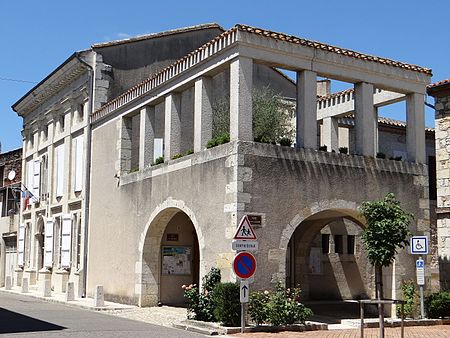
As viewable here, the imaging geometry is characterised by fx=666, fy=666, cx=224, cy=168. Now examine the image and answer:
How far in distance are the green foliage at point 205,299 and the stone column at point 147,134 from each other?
5.20 m

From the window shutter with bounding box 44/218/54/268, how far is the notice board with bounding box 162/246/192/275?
8060 mm

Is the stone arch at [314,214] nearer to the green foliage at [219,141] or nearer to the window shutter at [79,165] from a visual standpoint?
the green foliage at [219,141]

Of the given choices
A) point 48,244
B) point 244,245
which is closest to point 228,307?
point 244,245

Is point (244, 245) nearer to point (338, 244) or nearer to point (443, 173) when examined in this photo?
point (443, 173)

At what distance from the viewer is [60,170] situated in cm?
2578

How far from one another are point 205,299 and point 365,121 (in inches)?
226

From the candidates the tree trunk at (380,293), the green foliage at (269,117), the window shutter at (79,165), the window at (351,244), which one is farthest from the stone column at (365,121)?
the window shutter at (79,165)

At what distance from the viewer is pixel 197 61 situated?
52.0 ft

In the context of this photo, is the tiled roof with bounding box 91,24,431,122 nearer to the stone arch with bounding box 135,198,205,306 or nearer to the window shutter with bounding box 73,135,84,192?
the stone arch with bounding box 135,198,205,306

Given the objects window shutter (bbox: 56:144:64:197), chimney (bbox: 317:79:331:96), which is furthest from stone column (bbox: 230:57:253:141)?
window shutter (bbox: 56:144:64:197)

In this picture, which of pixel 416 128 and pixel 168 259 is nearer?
pixel 416 128

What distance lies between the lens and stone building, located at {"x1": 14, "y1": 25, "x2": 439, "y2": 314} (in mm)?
14469

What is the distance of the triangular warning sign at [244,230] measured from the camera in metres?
12.8

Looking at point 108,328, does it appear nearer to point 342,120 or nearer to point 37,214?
point 342,120
